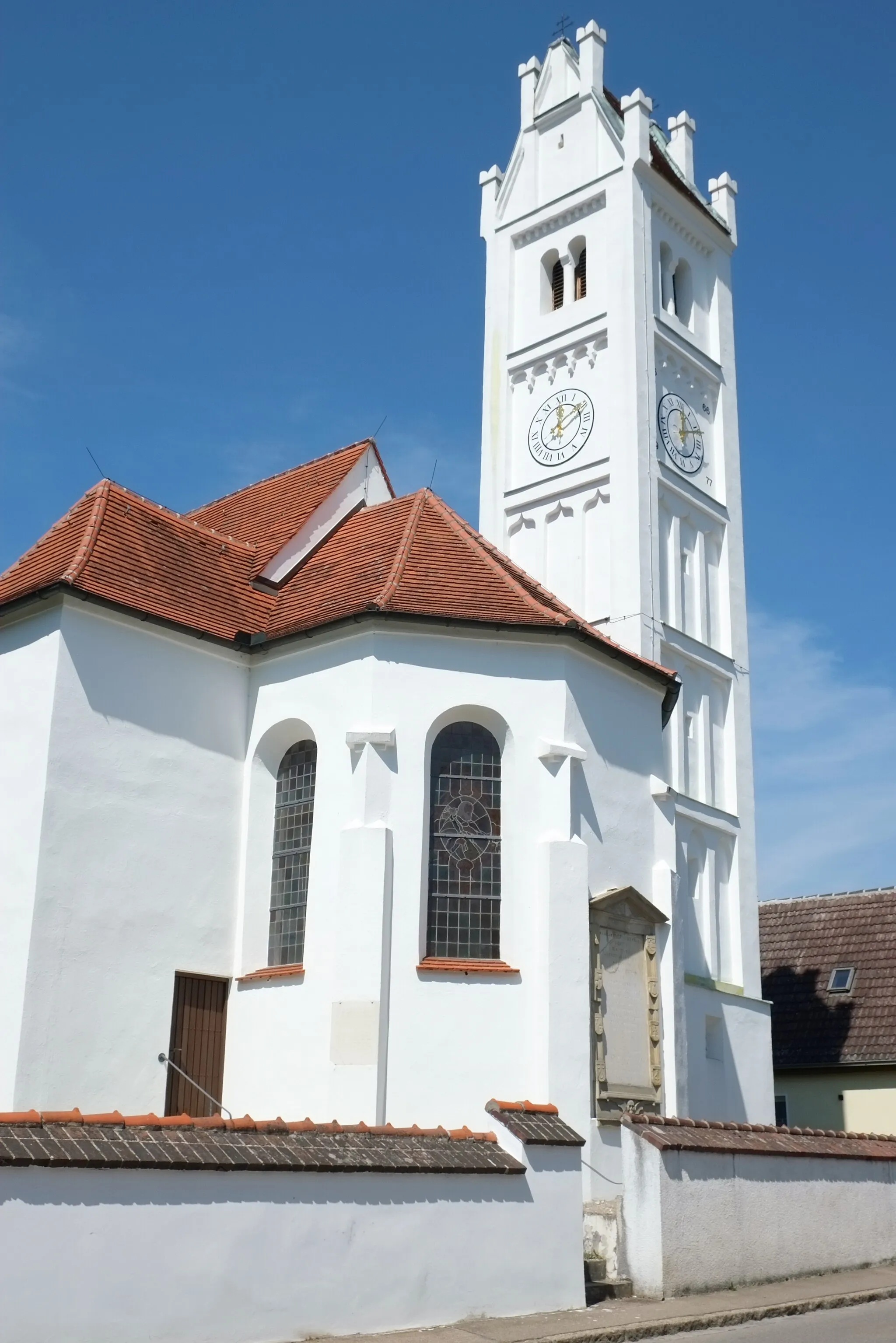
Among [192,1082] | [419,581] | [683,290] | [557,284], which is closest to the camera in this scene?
[192,1082]

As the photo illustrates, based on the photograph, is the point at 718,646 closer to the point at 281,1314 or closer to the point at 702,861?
the point at 702,861

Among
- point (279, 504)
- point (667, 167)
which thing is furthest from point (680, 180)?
point (279, 504)

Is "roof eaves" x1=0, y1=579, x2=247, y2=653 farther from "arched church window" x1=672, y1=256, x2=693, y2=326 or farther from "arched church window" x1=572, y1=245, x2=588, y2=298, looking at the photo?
"arched church window" x1=672, y1=256, x2=693, y2=326

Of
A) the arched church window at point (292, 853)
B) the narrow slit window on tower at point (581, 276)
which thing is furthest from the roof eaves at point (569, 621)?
the narrow slit window on tower at point (581, 276)

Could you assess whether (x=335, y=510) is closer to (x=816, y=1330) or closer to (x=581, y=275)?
(x=581, y=275)

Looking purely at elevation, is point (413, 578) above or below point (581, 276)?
below

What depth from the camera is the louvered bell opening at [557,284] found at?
1171 inches

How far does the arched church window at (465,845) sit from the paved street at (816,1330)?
557cm

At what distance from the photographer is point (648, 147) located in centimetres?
2888

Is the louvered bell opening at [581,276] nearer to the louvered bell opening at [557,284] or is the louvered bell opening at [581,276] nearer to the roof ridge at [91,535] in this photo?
the louvered bell opening at [557,284]

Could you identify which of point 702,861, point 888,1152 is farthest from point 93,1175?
point 702,861

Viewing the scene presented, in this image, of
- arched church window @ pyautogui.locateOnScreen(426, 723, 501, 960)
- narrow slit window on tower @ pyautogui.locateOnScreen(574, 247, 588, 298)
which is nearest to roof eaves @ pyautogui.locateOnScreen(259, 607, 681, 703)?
arched church window @ pyautogui.locateOnScreen(426, 723, 501, 960)

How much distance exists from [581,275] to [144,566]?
1446 centimetres

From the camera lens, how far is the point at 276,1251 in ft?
33.6
